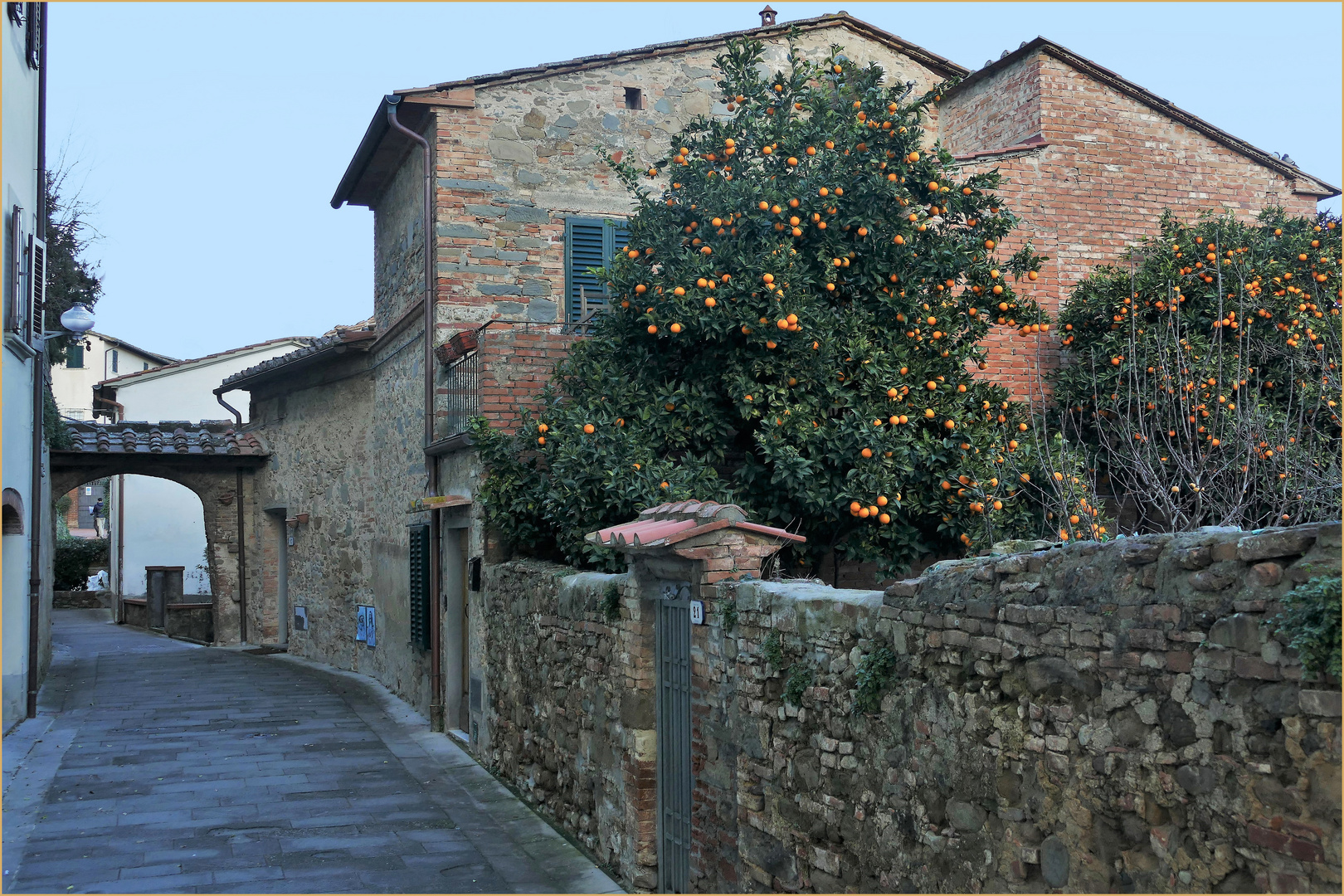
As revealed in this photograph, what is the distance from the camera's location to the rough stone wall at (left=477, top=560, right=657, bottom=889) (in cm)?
718

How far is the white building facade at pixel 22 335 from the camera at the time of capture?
1053cm

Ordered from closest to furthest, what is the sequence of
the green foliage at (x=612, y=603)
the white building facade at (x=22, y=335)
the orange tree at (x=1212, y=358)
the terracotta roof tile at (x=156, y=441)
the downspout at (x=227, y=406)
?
the green foliage at (x=612, y=603)
the orange tree at (x=1212, y=358)
the white building facade at (x=22, y=335)
the terracotta roof tile at (x=156, y=441)
the downspout at (x=227, y=406)

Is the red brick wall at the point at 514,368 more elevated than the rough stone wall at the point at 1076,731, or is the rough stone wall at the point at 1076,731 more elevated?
the red brick wall at the point at 514,368

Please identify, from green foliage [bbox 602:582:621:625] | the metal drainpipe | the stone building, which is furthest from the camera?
the metal drainpipe

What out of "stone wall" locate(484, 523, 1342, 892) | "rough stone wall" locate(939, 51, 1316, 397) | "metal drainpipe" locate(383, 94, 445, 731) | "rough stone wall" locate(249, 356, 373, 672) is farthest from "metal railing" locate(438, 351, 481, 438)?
Answer: "rough stone wall" locate(939, 51, 1316, 397)

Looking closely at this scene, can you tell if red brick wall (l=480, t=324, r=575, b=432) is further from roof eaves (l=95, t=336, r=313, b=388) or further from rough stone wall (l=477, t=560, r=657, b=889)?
roof eaves (l=95, t=336, r=313, b=388)

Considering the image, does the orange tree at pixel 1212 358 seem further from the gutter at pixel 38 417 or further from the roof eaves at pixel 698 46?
the gutter at pixel 38 417

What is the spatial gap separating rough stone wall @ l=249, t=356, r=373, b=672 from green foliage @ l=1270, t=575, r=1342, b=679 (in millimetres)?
13336

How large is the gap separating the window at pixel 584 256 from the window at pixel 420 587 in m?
2.90

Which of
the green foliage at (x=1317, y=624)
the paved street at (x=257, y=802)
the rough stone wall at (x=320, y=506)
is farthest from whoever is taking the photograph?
the rough stone wall at (x=320, y=506)

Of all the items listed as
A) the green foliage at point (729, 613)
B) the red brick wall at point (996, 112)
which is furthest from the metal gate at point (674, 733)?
the red brick wall at point (996, 112)

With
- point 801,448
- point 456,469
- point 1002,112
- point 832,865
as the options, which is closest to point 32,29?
point 456,469

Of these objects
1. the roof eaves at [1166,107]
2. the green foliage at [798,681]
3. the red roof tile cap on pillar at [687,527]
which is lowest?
the green foliage at [798,681]

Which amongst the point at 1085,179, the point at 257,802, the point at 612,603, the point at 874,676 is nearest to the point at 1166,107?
the point at 1085,179
